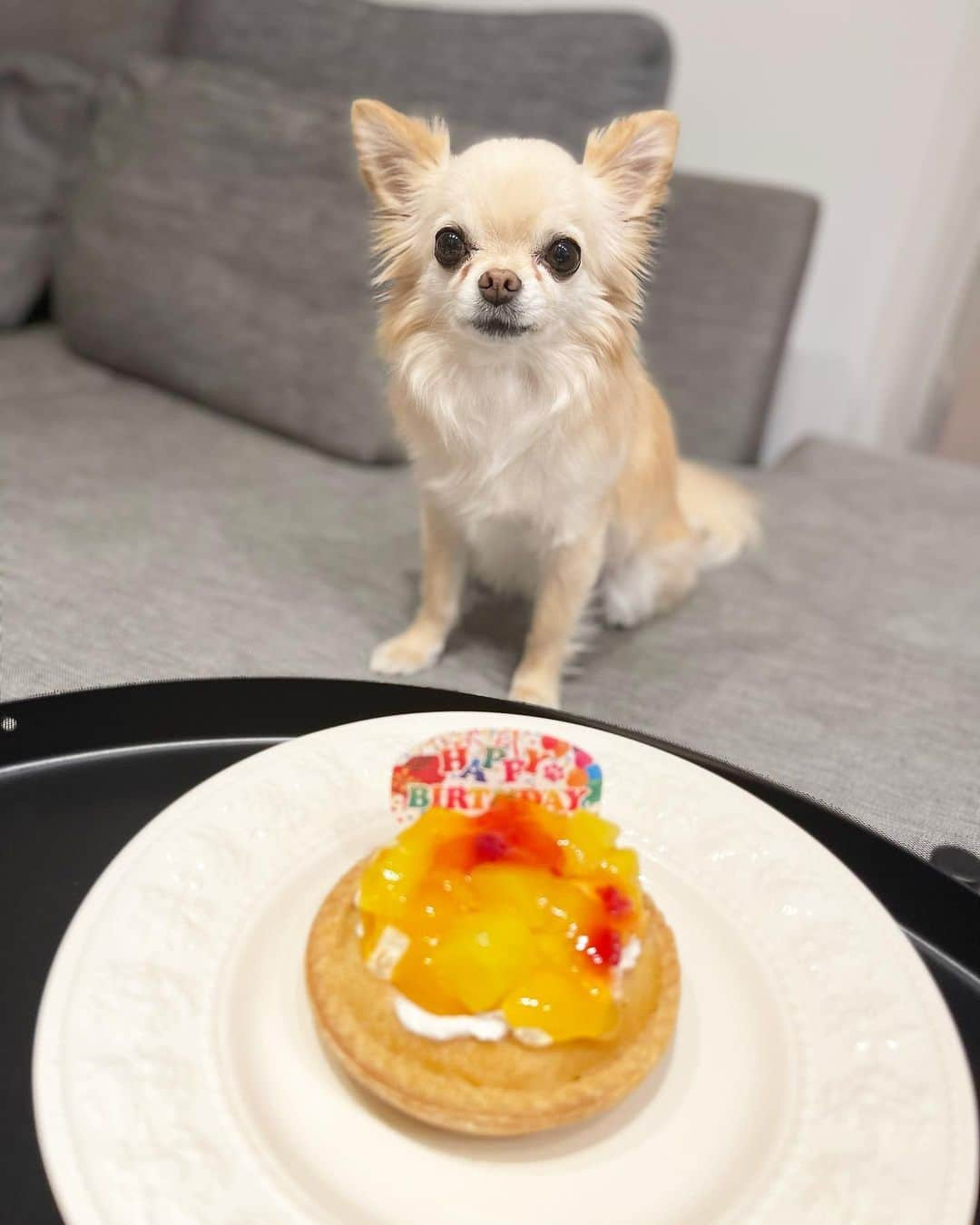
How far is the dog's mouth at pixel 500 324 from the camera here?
853mm

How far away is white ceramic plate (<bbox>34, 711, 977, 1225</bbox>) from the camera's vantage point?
493mm

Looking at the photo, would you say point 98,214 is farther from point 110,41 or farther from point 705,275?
point 705,275

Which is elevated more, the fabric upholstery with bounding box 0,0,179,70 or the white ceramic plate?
the fabric upholstery with bounding box 0,0,179,70

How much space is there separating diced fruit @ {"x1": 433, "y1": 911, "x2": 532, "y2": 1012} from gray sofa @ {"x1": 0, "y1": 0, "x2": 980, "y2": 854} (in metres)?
0.57

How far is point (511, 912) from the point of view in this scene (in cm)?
55

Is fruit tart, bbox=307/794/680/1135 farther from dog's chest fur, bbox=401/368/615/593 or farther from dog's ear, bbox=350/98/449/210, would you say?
dog's ear, bbox=350/98/449/210

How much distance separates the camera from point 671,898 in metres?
0.67

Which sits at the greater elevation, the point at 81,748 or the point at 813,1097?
the point at 813,1097

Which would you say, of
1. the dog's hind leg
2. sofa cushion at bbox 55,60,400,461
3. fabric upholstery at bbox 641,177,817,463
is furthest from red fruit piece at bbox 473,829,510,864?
fabric upholstery at bbox 641,177,817,463

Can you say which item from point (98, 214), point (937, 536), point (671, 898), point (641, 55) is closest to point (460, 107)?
point (641, 55)

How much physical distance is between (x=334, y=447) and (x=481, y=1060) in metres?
1.22

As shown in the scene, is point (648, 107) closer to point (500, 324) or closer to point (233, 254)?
point (233, 254)

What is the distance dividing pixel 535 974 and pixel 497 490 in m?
0.59

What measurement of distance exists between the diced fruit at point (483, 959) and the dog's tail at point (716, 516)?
96cm
